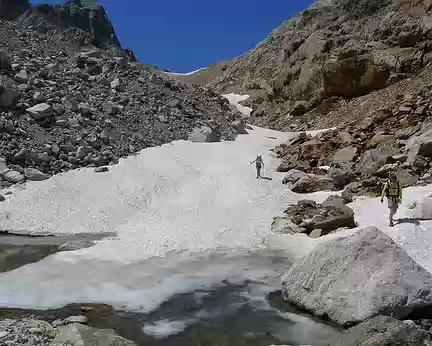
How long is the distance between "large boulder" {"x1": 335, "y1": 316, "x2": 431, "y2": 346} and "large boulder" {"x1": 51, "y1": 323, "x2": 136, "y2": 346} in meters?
3.38

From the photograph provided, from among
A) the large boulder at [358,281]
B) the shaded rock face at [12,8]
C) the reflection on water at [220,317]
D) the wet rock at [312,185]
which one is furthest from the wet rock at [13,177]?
the shaded rock face at [12,8]

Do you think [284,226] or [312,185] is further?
[312,185]

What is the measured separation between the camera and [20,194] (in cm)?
1557

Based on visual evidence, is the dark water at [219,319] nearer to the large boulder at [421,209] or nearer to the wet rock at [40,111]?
the large boulder at [421,209]

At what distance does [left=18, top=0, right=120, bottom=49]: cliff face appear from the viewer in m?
30.5

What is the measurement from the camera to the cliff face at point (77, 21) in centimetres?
3055

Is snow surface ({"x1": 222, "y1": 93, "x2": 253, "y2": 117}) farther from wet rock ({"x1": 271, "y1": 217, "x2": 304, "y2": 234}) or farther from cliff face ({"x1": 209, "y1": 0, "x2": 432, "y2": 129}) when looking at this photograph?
wet rock ({"x1": 271, "y1": 217, "x2": 304, "y2": 234})

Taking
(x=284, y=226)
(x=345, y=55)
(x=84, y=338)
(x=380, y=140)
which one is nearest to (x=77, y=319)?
(x=84, y=338)

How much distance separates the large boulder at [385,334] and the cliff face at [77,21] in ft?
91.2

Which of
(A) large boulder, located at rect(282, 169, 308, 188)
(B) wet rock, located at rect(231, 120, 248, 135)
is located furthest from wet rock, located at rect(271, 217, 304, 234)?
(B) wet rock, located at rect(231, 120, 248, 135)

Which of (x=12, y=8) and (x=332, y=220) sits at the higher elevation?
(x=12, y=8)

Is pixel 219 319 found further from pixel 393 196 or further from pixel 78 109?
pixel 78 109

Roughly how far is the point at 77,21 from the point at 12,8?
705 inches

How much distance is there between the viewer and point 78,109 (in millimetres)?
21375
